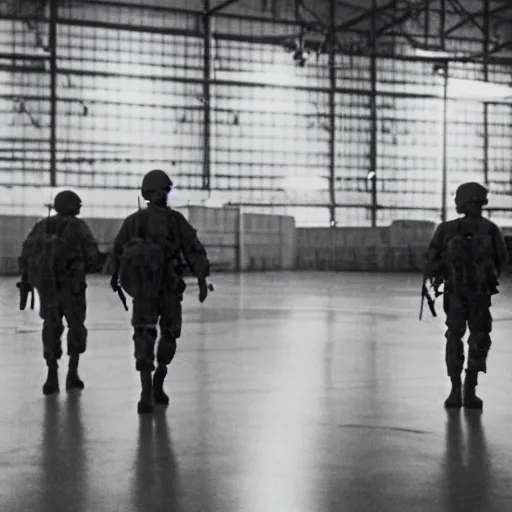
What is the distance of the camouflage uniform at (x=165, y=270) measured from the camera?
696 cm

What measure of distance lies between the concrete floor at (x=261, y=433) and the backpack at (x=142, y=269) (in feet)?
3.00

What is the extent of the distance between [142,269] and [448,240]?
7.56ft

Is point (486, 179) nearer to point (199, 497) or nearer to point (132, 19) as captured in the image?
point (132, 19)

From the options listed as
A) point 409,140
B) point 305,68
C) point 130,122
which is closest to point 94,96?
point 130,122

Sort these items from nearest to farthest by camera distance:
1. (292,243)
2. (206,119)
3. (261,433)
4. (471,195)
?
(261,433)
(471,195)
(292,243)
(206,119)

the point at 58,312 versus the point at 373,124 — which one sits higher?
the point at 373,124

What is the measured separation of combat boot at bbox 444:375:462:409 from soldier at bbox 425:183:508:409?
0.74ft

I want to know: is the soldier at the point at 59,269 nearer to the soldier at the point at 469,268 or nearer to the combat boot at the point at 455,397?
the soldier at the point at 469,268

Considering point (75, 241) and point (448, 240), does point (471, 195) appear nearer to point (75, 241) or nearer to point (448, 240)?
point (448, 240)

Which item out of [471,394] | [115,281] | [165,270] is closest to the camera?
[165,270]

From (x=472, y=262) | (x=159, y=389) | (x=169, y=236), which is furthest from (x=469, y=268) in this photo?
(x=159, y=389)

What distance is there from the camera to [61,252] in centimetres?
783

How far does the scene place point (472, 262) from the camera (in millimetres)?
7062

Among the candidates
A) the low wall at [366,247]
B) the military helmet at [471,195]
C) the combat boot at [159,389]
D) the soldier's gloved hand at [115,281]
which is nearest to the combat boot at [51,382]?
the combat boot at [159,389]
